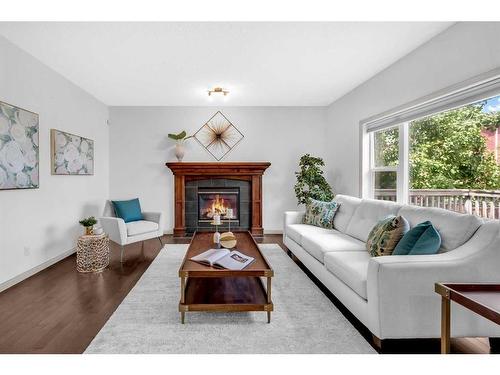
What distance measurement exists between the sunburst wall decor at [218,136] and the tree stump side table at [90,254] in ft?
8.92

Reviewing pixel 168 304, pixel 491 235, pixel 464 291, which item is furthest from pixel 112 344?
pixel 491 235

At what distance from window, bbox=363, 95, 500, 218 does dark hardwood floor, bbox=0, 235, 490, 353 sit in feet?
4.47

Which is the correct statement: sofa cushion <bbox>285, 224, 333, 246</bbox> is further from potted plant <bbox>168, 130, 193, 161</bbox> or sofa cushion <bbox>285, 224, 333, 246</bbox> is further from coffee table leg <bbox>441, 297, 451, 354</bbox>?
potted plant <bbox>168, 130, 193, 161</bbox>

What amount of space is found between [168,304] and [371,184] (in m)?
3.28

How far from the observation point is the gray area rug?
1.85 metres

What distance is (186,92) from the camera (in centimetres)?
463

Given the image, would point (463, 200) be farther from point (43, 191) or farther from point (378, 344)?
point (43, 191)

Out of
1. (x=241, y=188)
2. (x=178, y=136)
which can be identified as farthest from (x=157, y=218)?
(x=241, y=188)

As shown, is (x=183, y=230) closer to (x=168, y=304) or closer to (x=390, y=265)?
(x=168, y=304)

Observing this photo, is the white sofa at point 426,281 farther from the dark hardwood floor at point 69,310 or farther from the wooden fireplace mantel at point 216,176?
the wooden fireplace mantel at point 216,176

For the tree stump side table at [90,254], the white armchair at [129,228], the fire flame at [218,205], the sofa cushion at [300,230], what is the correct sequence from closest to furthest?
1. the tree stump side table at [90,254]
2. the sofa cushion at [300,230]
3. the white armchair at [129,228]
4. the fire flame at [218,205]

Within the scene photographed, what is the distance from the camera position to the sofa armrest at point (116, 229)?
3.80 m

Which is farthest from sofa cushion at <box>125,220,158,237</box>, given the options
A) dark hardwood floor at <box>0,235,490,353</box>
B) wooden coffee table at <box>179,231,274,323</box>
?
wooden coffee table at <box>179,231,274,323</box>

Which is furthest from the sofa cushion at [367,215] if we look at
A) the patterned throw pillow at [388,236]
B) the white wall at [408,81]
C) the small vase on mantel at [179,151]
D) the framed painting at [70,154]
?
the framed painting at [70,154]
